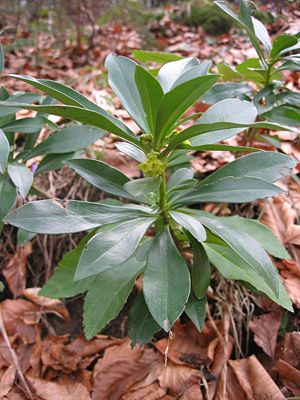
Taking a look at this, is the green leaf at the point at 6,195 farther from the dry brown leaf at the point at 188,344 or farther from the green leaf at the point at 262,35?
the green leaf at the point at 262,35

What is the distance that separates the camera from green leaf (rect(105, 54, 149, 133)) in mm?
912

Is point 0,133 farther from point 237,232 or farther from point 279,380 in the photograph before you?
point 279,380

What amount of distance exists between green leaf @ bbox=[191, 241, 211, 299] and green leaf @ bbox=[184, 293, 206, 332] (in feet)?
0.07

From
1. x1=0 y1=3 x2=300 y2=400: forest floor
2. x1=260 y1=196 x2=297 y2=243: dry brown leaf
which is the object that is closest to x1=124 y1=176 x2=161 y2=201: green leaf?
x1=0 y1=3 x2=300 y2=400: forest floor

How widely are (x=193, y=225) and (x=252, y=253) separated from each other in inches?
5.2

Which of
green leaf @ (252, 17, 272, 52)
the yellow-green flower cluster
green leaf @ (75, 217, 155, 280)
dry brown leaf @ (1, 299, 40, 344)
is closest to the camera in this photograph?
green leaf @ (75, 217, 155, 280)

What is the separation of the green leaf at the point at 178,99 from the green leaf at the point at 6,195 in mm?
467

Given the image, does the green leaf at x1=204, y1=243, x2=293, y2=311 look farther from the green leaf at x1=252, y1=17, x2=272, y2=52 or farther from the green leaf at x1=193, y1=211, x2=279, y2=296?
the green leaf at x1=252, y1=17, x2=272, y2=52

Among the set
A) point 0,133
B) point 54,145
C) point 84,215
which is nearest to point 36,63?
point 54,145

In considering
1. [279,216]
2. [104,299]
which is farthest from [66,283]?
[279,216]

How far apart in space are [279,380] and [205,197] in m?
0.56

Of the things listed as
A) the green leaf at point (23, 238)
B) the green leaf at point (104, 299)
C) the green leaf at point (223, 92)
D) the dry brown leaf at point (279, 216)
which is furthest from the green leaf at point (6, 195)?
the dry brown leaf at point (279, 216)

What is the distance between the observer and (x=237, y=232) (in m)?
0.81

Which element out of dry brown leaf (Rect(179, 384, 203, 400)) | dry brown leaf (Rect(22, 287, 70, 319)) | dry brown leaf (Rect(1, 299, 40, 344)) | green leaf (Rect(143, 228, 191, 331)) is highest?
green leaf (Rect(143, 228, 191, 331))
